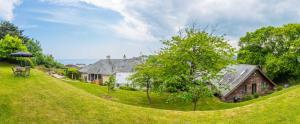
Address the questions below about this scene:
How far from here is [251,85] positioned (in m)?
54.6

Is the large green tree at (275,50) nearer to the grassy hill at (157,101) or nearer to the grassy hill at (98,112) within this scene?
the grassy hill at (157,101)

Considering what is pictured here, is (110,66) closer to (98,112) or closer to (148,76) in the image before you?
(148,76)

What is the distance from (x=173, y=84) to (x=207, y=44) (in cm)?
613

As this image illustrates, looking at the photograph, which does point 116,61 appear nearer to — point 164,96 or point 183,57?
point 164,96

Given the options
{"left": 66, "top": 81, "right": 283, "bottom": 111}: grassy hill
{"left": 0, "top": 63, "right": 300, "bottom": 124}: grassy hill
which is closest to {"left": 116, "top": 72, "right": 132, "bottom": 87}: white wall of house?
{"left": 66, "top": 81, "right": 283, "bottom": 111}: grassy hill

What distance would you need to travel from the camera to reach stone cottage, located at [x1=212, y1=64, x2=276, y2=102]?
4950cm

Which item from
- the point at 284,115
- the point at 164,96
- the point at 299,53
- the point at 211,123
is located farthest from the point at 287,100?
the point at 299,53

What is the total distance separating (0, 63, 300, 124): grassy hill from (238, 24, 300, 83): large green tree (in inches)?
1774

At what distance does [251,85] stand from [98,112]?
124 feet

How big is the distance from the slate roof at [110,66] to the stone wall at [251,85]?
2816 cm

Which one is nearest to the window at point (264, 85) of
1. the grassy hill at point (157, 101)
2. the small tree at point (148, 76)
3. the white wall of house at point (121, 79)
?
the grassy hill at point (157, 101)

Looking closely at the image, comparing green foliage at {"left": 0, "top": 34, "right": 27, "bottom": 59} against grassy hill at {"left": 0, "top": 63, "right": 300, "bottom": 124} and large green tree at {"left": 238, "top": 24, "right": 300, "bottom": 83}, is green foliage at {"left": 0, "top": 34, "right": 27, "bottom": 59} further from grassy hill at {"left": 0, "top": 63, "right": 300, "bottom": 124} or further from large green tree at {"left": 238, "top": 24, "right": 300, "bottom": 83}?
large green tree at {"left": 238, "top": 24, "right": 300, "bottom": 83}

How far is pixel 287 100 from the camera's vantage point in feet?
83.4

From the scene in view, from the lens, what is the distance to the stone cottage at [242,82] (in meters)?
49.5
